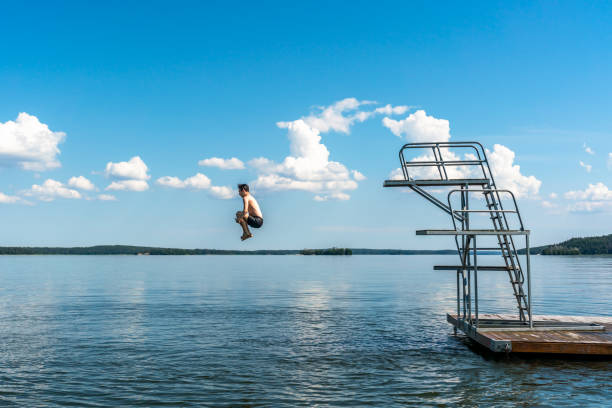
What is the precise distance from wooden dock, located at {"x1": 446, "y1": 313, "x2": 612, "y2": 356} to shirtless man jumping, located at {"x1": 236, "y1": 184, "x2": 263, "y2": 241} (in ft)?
29.8

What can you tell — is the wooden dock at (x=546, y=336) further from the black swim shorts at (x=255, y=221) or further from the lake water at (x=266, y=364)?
the black swim shorts at (x=255, y=221)

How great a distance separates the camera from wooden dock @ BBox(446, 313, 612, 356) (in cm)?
1698

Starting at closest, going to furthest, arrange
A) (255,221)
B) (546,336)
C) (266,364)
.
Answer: (255,221) → (266,364) → (546,336)

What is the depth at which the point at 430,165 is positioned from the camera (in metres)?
17.7

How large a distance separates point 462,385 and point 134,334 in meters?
14.2

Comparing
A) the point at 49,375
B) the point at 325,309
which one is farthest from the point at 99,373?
the point at 325,309

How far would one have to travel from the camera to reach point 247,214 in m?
12.3

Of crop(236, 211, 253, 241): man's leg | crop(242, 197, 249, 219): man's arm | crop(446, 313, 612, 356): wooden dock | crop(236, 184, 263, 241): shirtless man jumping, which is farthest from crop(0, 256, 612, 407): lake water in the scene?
crop(242, 197, 249, 219): man's arm

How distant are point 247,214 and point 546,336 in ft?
38.7

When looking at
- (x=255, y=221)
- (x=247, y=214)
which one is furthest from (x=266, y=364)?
(x=247, y=214)

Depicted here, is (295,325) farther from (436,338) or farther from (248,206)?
(248,206)

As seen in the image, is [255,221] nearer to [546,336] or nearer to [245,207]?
[245,207]

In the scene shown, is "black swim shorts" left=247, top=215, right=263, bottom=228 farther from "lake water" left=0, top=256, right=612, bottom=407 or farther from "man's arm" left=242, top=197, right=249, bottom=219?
"lake water" left=0, top=256, right=612, bottom=407

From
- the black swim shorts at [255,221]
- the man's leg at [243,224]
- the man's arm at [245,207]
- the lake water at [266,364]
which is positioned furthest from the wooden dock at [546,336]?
the man's arm at [245,207]
